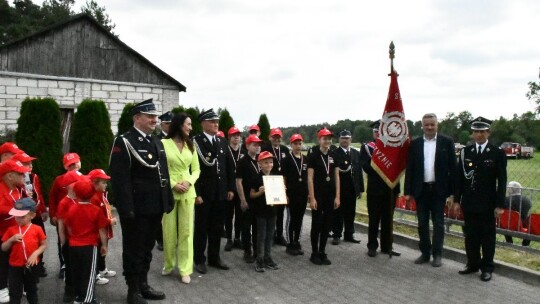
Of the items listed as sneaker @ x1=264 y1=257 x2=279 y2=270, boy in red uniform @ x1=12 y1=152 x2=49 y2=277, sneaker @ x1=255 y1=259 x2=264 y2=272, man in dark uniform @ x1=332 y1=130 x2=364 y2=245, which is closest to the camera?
boy in red uniform @ x1=12 y1=152 x2=49 y2=277

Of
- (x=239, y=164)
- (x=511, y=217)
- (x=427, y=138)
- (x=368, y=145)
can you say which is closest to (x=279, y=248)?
(x=239, y=164)

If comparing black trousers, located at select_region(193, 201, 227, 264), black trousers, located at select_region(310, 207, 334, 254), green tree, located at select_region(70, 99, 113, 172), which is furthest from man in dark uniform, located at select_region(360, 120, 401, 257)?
green tree, located at select_region(70, 99, 113, 172)

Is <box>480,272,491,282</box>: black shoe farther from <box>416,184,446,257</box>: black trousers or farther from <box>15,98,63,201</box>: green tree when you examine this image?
<box>15,98,63,201</box>: green tree

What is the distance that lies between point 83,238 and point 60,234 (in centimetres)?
A: 62

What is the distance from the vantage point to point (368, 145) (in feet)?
27.9

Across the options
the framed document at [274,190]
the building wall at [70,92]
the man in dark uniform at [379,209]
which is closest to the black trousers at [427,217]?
the man in dark uniform at [379,209]

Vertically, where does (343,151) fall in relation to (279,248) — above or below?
above

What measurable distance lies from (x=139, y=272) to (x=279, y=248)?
11.4ft

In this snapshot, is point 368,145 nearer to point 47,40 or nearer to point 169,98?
point 169,98

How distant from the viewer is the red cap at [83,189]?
4781 mm

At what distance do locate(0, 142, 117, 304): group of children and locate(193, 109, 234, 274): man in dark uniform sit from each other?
1.53 meters

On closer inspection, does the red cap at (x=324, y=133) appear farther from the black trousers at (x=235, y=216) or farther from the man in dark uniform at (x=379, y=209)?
the black trousers at (x=235, y=216)

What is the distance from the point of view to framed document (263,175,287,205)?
6.69 metres

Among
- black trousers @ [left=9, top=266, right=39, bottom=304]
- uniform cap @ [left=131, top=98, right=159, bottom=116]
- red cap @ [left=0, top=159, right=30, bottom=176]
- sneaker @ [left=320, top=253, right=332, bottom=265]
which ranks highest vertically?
uniform cap @ [left=131, top=98, right=159, bottom=116]
